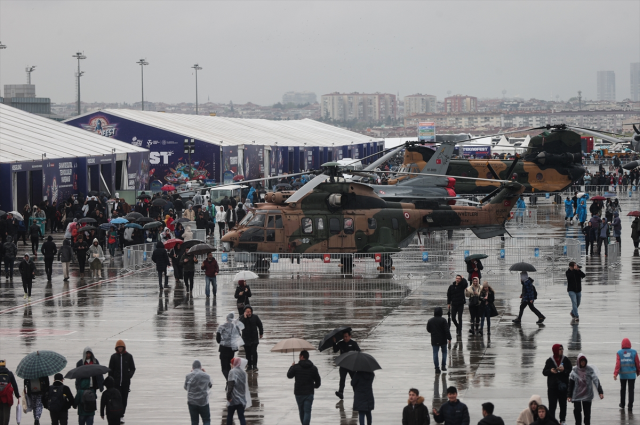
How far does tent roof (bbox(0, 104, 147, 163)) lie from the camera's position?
41719 mm

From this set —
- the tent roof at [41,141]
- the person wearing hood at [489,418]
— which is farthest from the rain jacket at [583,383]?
the tent roof at [41,141]

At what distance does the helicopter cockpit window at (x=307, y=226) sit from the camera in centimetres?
2769

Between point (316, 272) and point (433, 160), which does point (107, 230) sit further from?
point (433, 160)

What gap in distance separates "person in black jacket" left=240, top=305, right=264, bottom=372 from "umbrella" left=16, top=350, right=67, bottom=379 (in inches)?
151

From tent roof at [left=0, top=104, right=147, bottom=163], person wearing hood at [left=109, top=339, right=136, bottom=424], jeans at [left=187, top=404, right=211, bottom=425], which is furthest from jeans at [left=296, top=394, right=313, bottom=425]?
tent roof at [left=0, top=104, right=147, bottom=163]

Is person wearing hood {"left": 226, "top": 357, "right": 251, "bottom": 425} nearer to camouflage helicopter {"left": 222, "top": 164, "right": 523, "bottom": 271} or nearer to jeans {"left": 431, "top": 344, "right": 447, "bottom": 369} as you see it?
jeans {"left": 431, "top": 344, "right": 447, "bottom": 369}

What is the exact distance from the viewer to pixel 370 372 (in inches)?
508

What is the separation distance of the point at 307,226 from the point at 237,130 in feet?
159

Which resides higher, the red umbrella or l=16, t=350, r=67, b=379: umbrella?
the red umbrella

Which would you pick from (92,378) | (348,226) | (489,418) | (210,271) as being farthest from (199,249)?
(489,418)

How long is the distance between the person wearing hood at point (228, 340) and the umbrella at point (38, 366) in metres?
3.20

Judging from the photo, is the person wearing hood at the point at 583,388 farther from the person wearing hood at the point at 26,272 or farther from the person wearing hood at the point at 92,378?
the person wearing hood at the point at 26,272

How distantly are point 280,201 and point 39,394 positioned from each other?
49.4ft

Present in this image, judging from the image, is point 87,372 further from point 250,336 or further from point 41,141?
point 41,141
